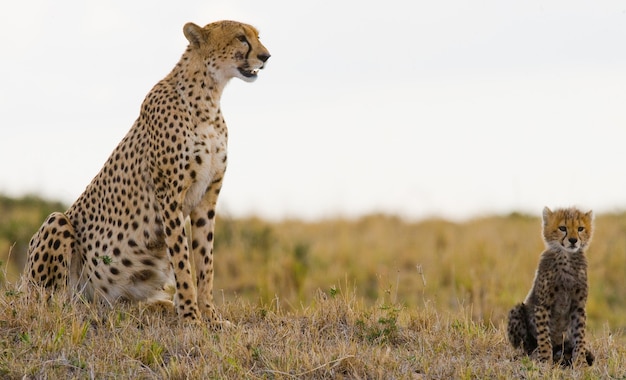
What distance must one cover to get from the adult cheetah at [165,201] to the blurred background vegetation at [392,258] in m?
3.24

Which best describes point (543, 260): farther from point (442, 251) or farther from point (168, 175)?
point (442, 251)

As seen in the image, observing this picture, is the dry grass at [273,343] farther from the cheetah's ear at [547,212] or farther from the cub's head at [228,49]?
the cub's head at [228,49]

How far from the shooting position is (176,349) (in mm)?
4445

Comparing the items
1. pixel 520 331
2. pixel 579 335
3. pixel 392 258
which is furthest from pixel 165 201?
pixel 392 258

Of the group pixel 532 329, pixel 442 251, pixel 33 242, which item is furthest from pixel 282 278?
pixel 532 329

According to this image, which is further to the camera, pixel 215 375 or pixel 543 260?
pixel 543 260

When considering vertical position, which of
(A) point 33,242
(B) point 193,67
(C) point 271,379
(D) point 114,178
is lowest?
(C) point 271,379

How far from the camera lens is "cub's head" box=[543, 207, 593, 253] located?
4.57m

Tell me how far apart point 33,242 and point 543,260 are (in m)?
2.60

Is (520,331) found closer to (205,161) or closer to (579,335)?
(579,335)

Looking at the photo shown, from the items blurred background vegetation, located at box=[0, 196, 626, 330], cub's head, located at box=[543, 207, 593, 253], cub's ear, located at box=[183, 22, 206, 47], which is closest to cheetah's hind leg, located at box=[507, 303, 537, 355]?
cub's head, located at box=[543, 207, 593, 253]

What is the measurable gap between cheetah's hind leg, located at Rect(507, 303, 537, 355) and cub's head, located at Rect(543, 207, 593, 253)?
1.15 ft

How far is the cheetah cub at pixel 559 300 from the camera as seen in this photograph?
15.0 feet

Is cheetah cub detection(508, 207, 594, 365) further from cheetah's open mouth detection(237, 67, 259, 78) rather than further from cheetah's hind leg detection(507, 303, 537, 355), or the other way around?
cheetah's open mouth detection(237, 67, 259, 78)
